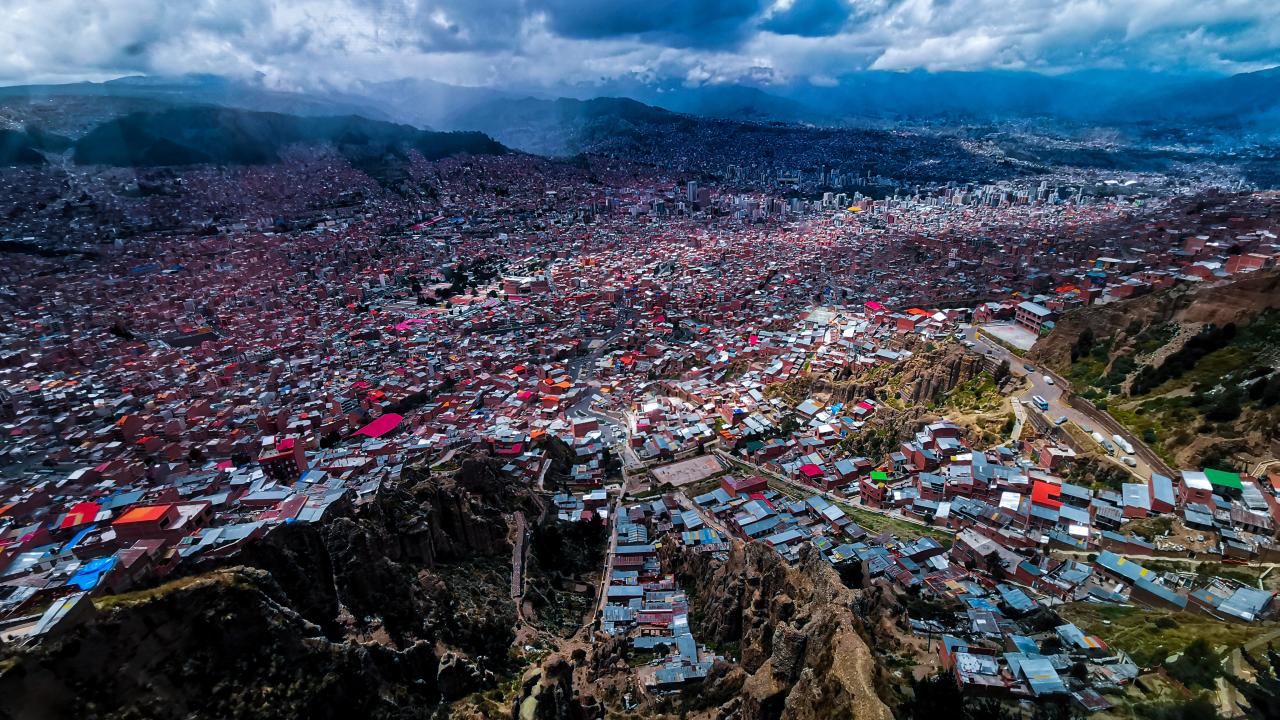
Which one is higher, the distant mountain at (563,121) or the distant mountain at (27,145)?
the distant mountain at (563,121)

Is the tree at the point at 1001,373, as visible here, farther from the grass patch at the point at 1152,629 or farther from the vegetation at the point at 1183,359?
the grass patch at the point at 1152,629

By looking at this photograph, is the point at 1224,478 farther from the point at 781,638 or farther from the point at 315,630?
the point at 315,630

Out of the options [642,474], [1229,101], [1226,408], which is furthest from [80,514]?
[1229,101]

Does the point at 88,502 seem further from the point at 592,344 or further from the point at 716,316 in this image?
the point at 716,316

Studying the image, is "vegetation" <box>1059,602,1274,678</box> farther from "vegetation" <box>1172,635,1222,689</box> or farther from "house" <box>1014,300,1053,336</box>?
"house" <box>1014,300,1053,336</box>

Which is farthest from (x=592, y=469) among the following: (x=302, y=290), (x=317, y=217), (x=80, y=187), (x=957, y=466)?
(x=80, y=187)

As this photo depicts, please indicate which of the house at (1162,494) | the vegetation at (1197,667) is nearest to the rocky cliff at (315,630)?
the vegetation at (1197,667)

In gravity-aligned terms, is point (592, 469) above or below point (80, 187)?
below
